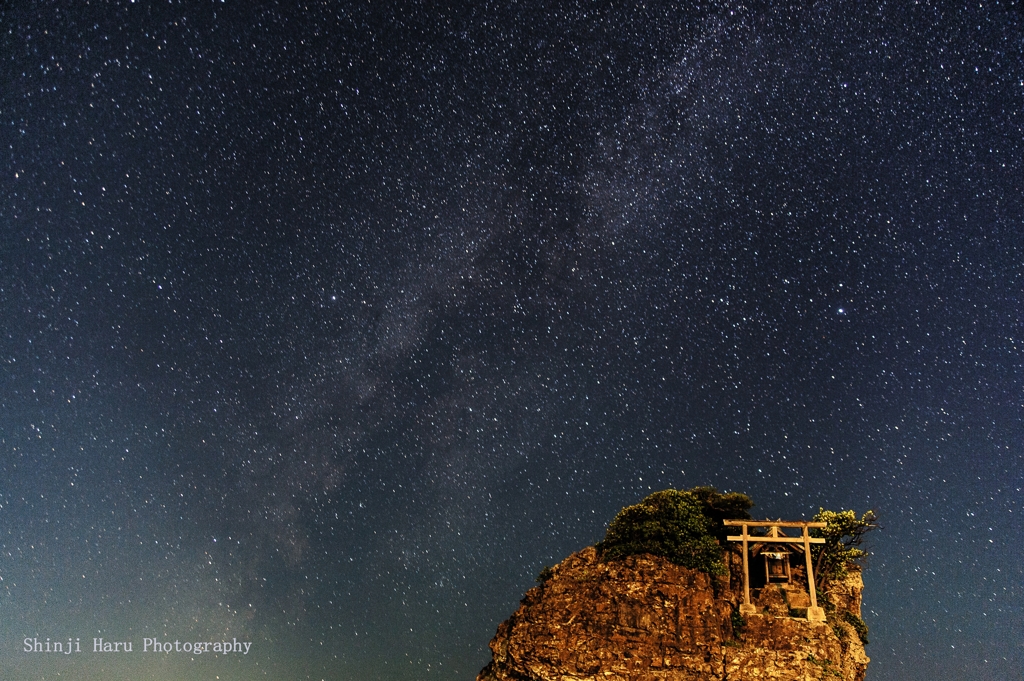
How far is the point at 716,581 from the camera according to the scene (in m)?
32.9

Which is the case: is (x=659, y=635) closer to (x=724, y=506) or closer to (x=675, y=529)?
(x=675, y=529)

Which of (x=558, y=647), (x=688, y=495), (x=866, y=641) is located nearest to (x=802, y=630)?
(x=866, y=641)

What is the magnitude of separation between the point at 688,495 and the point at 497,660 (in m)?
12.8

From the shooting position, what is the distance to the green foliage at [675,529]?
111 ft

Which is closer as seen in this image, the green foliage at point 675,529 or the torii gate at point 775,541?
the torii gate at point 775,541

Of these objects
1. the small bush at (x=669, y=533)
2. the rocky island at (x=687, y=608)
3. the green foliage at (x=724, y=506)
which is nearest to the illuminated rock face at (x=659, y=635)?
the rocky island at (x=687, y=608)

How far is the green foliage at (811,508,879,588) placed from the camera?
1329 inches

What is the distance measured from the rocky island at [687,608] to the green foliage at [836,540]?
0.16ft

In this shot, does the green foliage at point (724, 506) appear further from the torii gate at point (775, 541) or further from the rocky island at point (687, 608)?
the torii gate at point (775, 541)

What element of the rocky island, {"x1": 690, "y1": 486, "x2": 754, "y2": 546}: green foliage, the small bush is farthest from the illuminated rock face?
{"x1": 690, "y1": 486, "x2": 754, "y2": 546}: green foliage

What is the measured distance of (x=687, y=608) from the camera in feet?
106

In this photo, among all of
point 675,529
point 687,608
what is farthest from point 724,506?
point 687,608

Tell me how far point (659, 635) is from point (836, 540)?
10035 mm

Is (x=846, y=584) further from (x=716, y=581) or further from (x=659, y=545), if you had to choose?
(x=659, y=545)
